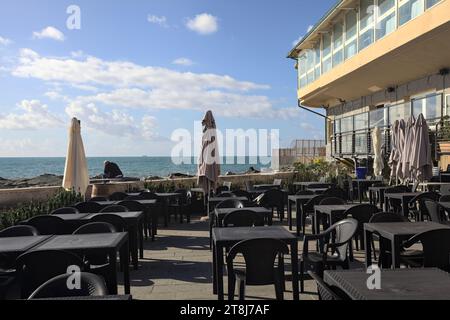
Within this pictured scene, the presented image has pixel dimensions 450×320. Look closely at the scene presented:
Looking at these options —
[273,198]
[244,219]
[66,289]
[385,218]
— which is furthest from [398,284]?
[273,198]

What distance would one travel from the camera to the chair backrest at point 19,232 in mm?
5305

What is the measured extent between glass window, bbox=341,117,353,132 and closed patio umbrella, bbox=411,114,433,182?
437 inches

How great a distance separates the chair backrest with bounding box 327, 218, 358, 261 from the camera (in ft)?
16.4

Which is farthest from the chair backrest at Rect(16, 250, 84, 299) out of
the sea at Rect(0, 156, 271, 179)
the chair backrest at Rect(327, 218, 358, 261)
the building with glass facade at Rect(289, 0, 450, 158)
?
the sea at Rect(0, 156, 271, 179)

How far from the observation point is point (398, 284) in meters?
2.93

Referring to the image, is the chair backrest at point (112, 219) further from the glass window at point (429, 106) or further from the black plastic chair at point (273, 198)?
the glass window at point (429, 106)

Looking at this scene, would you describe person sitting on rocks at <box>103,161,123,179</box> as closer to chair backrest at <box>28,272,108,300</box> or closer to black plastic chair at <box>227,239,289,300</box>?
black plastic chair at <box>227,239,289,300</box>

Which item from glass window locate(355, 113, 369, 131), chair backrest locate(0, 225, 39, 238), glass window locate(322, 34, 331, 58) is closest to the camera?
chair backrest locate(0, 225, 39, 238)

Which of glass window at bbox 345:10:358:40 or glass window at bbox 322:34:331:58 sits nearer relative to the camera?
glass window at bbox 345:10:358:40

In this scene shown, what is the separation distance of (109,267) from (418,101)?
576 inches

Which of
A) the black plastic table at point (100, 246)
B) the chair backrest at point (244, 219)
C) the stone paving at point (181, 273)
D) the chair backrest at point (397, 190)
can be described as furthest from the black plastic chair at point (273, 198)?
the black plastic table at point (100, 246)

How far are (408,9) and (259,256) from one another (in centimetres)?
1331

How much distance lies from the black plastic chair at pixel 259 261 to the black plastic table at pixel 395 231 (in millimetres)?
1180
